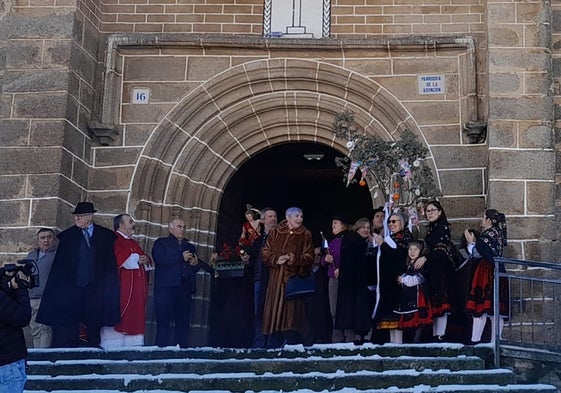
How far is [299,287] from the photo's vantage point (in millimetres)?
8898

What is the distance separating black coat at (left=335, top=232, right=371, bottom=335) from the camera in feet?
29.1

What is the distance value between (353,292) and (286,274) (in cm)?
63

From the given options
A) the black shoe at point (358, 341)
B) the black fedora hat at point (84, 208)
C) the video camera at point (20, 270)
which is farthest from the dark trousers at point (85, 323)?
the black shoe at point (358, 341)

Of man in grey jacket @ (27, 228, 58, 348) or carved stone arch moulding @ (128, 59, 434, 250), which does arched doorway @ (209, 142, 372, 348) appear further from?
man in grey jacket @ (27, 228, 58, 348)

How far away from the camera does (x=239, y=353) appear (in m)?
8.36

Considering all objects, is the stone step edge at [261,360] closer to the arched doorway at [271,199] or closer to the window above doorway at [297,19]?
the arched doorway at [271,199]

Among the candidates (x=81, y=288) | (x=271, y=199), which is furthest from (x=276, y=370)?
(x=271, y=199)

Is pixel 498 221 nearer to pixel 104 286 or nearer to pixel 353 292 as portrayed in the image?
pixel 353 292

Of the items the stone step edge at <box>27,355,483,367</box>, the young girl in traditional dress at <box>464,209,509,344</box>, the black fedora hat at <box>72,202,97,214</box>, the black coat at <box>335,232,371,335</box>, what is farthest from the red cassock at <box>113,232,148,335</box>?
the young girl in traditional dress at <box>464,209,509,344</box>

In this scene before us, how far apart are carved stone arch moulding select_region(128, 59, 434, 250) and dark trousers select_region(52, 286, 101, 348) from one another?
2128mm

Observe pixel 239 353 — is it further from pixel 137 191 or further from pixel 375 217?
pixel 137 191

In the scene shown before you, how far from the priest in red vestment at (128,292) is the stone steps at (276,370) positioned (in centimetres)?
85

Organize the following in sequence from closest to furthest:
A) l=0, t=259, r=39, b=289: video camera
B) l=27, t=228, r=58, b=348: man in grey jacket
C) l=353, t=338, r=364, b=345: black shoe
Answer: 1. l=0, t=259, r=39, b=289: video camera
2. l=353, t=338, r=364, b=345: black shoe
3. l=27, t=228, r=58, b=348: man in grey jacket

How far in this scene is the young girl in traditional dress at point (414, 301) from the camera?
28.0 ft
